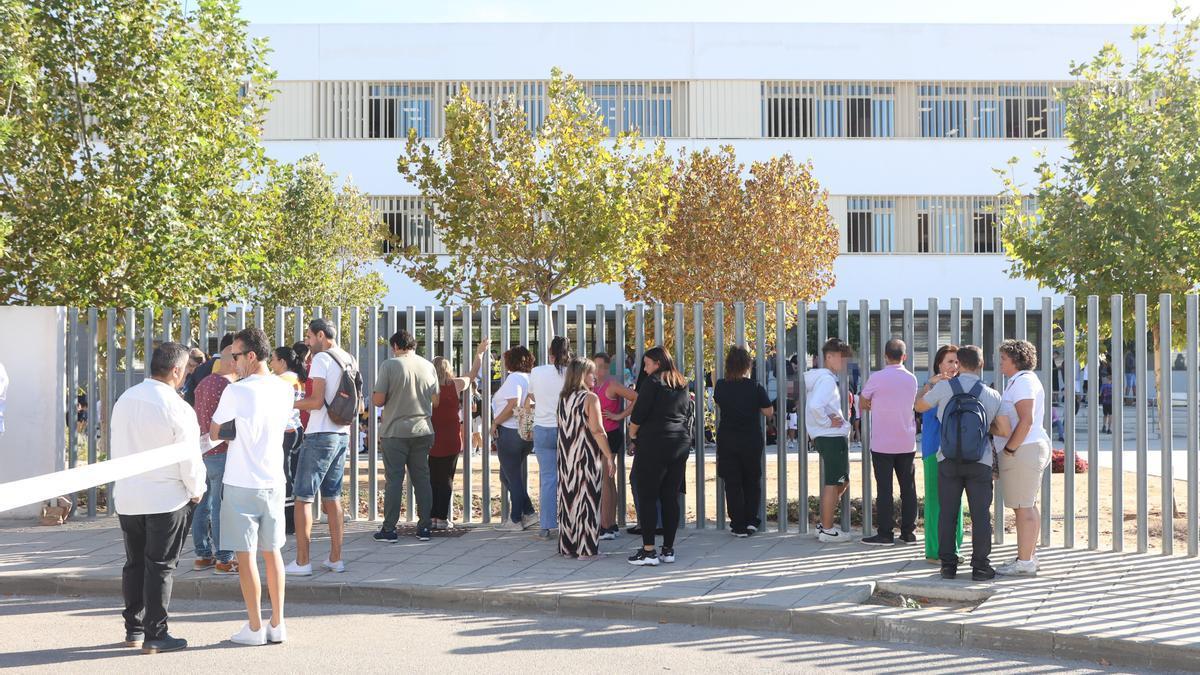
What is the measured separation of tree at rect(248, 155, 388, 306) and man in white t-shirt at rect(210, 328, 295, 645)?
53.6ft

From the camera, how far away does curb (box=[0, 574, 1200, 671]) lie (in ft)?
21.9

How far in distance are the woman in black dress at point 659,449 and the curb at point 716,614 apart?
133 centimetres

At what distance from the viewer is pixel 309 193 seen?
80.9 feet

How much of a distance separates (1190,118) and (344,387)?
9574 mm

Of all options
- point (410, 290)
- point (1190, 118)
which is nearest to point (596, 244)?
point (1190, 118)

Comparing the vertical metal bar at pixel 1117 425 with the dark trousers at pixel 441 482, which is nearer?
the vertical metal bar at pixel 1117 425

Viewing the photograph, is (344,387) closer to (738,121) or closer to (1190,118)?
(1190,118)

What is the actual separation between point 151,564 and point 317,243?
18619 millimetres

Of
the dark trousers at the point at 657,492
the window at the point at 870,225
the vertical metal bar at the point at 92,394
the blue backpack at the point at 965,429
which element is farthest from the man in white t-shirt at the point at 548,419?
the window at the point at 870,225

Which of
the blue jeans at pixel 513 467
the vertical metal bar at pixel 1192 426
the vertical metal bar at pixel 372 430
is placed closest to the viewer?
the vertical metal bar at pixel 1192 426

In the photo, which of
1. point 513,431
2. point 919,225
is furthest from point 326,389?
point 919,225

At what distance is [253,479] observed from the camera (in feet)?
22.5

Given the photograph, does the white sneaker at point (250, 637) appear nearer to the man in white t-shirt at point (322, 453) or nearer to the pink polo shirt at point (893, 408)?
the man in white t-shirt at point (322, 453)

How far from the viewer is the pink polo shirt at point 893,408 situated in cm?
950
